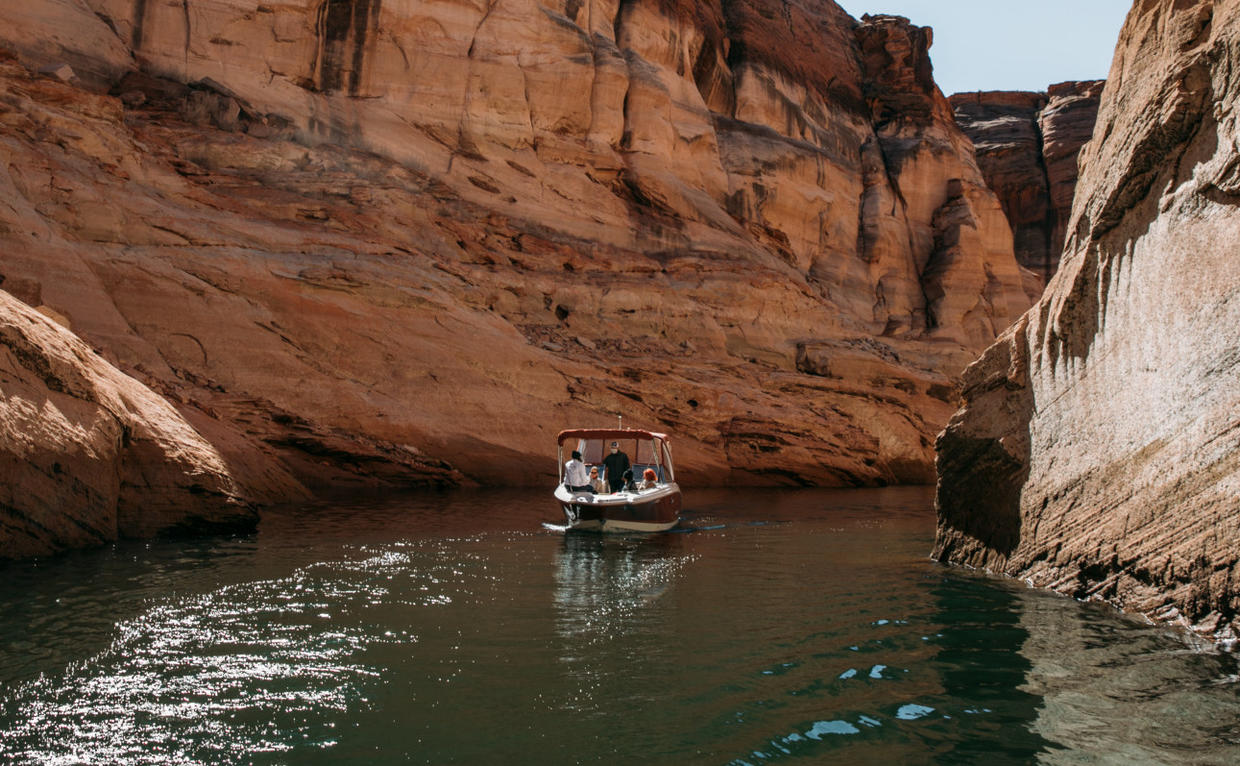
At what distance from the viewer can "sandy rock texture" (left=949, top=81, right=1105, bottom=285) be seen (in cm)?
5728

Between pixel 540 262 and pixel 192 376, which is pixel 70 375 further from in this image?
pixel 540 262

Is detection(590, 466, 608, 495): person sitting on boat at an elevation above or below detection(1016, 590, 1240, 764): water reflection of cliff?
above

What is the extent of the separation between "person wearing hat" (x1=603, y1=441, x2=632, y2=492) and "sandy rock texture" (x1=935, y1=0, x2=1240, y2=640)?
7.11m

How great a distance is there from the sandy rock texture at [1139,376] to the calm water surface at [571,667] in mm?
622

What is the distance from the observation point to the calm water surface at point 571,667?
5336mm

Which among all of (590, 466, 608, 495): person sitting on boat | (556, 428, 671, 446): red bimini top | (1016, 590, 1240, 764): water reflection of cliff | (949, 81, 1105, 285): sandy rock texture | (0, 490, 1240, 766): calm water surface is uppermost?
(949, 81, 1105, 285): sandy rock texture

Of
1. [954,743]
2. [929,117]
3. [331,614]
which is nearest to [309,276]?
[331,614]

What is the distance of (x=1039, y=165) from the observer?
58.5 metres

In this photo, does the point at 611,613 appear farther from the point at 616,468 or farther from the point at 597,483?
the point at 616,468

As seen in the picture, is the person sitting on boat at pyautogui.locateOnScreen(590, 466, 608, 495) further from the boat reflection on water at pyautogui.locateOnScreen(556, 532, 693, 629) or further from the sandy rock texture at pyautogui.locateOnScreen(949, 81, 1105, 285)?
the sandy rock texture at pyautogui.locateOnScreen(949, 81, 1105, 285)

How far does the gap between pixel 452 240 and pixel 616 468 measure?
490 inches

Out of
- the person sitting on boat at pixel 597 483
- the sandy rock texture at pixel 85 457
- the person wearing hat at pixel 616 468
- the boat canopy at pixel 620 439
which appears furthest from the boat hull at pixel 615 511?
the sandy rock texture at pixel 85 457

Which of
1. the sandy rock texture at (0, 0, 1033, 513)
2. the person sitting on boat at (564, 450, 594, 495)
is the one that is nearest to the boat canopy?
the person sitting on boat at (564, 450, 594, 495)

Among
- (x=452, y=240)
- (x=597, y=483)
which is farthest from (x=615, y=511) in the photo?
(x=452, y=240)
